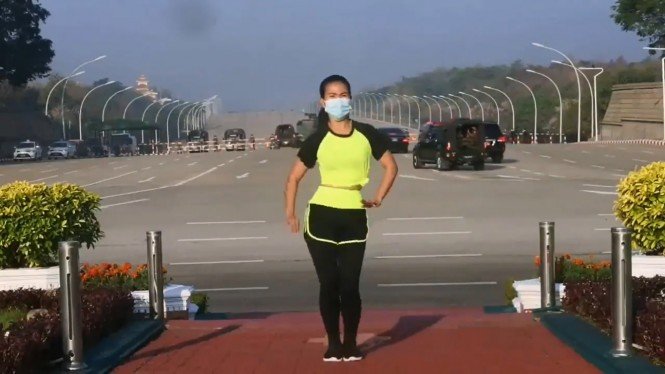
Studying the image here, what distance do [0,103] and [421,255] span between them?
10670 cm

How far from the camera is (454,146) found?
49469 mm

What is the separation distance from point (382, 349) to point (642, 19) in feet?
335

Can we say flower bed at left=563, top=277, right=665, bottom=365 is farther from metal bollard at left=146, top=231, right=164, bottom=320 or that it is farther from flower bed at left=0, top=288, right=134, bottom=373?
flower bed at left=0, top=288, right=134, bottom=373

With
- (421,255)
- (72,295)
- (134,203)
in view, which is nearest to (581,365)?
(72,295)

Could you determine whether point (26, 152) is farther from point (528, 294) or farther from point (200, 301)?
point (528, 294)

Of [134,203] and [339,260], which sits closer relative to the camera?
[339,260]

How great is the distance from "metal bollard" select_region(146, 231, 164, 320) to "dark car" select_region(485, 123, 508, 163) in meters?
46.3

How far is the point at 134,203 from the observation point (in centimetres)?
3300

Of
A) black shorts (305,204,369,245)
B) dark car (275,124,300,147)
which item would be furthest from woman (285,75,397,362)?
dark car (275,124,300,147)

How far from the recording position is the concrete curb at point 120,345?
292 inches

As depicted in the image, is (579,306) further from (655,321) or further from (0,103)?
(0,103)

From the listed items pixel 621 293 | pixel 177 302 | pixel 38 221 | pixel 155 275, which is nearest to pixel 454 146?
pixel 177 302

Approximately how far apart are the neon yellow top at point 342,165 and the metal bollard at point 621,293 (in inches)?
61.3

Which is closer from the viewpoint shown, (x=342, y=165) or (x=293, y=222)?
(x=342, y=165)
